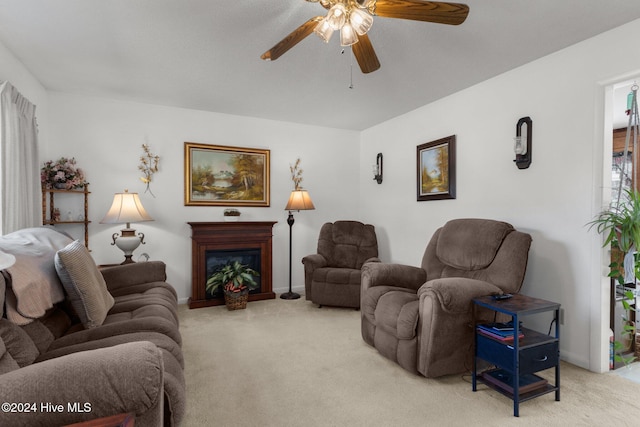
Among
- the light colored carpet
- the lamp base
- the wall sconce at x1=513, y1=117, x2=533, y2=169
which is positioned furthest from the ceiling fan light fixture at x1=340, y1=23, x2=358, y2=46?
the lamp base

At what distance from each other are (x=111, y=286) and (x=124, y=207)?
1123 mm

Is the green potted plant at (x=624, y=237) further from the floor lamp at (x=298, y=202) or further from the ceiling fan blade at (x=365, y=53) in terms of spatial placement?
the floor lamp at (x=298, y=202)

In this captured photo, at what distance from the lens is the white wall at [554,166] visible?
251cm

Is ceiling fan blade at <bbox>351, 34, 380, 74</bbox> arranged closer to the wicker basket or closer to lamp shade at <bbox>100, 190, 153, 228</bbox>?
lamp shade at <bbox>100, 190, 153, 228</bbox>

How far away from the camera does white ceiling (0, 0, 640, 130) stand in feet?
7.19

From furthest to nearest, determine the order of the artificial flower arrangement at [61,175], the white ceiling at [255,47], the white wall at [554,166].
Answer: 1. the artificial flower arrangement at [61,175]
2. the white wall at [554,166]
3. the white ceiling at [255,47]

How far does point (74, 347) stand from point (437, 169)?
11.7 ft

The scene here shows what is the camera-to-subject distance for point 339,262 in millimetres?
4414

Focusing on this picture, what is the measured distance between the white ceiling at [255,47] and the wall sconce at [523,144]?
Answer: 522 mm

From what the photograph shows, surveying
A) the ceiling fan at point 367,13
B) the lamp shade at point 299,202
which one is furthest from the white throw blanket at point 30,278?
the lamp shade at point 299,202

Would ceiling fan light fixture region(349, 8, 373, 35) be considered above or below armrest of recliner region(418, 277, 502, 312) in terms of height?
above

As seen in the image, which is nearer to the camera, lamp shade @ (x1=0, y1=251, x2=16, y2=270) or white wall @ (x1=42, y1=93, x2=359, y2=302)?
lamp shade @ (x1=0, y1=251, x2=16, y2=270)

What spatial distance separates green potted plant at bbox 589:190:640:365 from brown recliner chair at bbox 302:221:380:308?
7.02ft

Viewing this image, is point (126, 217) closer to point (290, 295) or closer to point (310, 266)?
point (310, 266)
